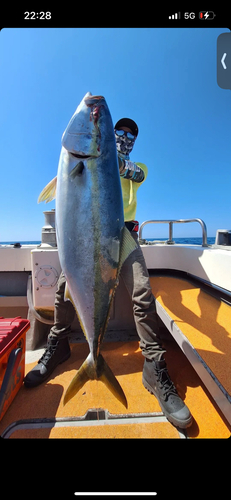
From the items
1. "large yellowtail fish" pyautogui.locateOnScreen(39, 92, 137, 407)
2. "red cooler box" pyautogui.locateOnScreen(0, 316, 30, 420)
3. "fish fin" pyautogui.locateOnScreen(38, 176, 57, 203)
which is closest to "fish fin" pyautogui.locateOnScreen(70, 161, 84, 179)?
"large yellowtail fish" pyautogui.locateOnScreen(39, 92, 137, 407)

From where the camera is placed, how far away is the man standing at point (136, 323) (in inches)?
65.9

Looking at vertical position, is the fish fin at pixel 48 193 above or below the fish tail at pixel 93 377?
above

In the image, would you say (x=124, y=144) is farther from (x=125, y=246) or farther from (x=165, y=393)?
(x=165, y=393)

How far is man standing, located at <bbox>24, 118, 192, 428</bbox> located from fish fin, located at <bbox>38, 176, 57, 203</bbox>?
22.6 inches

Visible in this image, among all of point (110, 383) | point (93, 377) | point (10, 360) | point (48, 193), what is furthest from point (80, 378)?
point (48, 193)

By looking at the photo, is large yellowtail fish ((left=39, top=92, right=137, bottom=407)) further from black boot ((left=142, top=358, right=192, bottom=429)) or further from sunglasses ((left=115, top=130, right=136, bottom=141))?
sunglasses ((left=115, top=130, right=136, bottom=141))

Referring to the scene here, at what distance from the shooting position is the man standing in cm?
167

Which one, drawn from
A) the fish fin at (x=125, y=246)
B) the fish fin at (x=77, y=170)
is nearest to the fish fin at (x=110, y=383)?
the fish fin at (x=125, y=246)

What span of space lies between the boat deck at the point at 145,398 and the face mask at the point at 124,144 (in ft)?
5.72

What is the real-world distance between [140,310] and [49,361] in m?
1.21

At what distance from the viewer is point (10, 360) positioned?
1681 millimetres

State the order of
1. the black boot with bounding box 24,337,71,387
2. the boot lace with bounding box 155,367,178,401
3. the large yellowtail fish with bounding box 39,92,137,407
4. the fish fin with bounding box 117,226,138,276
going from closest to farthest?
the large yellowtail fish with bounding box 39,92,137,407, the fish fin with bounding box 117,226,138,276, the boot lace with bounding box 155,367,178,401, the black boot with bounding box 24,337,71,387
